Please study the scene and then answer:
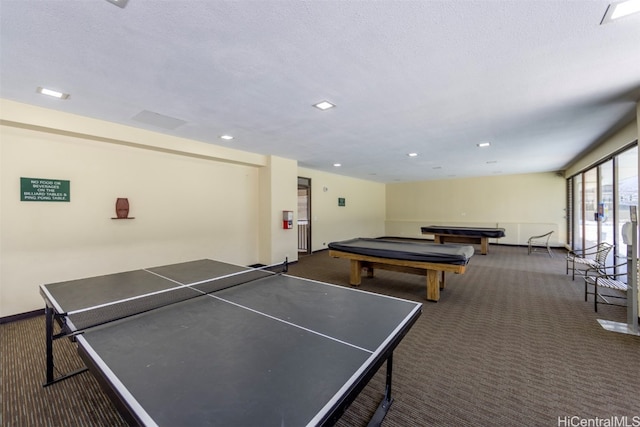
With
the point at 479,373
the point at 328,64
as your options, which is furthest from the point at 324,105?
the point at 479,373

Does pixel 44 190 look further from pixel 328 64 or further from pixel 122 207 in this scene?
pixel 328 64

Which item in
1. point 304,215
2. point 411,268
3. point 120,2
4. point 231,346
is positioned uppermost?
point 120,2

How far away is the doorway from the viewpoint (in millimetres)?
8312

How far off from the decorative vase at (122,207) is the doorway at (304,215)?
4620mm

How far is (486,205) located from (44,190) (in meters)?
12.1

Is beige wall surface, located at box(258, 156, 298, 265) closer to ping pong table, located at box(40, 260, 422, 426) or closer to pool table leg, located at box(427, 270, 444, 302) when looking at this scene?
pool table leg, located at box(427, 270, 444, 302)

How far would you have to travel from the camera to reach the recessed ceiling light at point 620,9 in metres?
1.70

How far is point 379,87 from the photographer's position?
2850 mm

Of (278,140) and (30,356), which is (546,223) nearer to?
(278,140)

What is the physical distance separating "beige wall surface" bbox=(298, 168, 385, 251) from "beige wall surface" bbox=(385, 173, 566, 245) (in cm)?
104

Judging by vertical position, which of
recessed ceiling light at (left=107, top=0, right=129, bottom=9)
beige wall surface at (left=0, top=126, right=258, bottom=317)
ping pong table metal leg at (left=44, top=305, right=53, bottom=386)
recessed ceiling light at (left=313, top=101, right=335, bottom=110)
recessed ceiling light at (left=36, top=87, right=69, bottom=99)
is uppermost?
recessed ceiling light at (left=36, top=87, right=69, bottom=99)

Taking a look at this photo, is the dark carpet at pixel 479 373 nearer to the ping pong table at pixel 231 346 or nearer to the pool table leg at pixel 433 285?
the pool table leg at pixel 433 285

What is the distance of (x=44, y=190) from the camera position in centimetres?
362

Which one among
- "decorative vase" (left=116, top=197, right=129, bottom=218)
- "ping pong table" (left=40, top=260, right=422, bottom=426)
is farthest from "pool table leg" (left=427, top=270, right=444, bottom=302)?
"decorative vase" (left=116, top=197, right=129, bottom=218)
